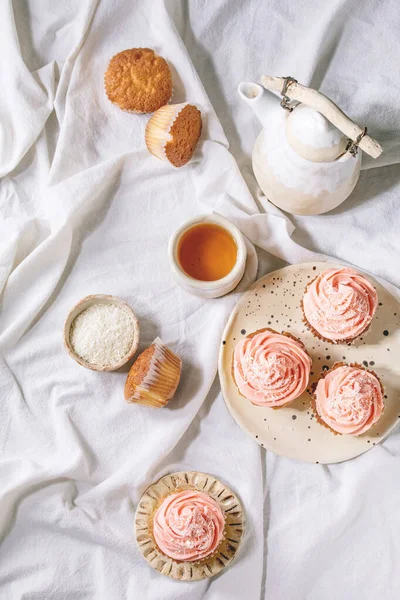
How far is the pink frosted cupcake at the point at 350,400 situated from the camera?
1116mm

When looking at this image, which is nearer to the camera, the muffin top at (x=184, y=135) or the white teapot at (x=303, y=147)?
the white teapot at (x=303, y=147)

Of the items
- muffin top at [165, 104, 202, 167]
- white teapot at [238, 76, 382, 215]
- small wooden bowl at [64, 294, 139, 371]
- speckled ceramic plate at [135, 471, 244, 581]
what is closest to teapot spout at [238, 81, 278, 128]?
white teapot at [238, 76, 382, 215]

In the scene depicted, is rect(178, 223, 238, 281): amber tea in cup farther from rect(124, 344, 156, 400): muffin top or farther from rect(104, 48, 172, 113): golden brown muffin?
rect(104, 48, 172, 113): golden brown muffin

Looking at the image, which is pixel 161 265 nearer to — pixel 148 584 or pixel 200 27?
pixel 200 27

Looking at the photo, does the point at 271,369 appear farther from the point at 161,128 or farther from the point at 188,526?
the point at 161,128

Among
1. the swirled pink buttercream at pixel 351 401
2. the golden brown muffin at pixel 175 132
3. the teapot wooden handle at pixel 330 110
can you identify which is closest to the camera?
the teapot wooden handle at pixel 330 110

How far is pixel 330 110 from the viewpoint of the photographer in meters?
1.01

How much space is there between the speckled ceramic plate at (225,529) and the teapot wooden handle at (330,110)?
0.64 metres

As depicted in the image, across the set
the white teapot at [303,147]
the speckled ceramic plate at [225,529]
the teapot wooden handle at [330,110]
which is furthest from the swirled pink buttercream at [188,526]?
the teapot wooden handle at [330,110]

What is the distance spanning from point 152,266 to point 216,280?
0.14 meters

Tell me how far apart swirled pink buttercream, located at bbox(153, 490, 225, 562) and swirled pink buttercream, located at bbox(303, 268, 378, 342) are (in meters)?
0.36

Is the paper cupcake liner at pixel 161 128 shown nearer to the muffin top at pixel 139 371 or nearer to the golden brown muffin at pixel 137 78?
the golden brown muffin at pixel 137 78

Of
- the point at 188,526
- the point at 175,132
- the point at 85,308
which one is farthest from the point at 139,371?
the point at 175,132

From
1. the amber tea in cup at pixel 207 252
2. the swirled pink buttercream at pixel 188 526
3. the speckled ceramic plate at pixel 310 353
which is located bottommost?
the swirled pink buttercream at pixel 188 526
